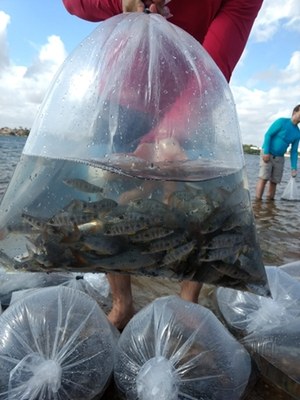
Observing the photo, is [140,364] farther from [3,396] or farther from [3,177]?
[3,177]

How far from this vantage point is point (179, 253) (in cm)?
143

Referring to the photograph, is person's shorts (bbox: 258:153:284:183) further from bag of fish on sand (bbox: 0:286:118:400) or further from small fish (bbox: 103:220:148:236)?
small fish (bbox: 103:220:148:236)

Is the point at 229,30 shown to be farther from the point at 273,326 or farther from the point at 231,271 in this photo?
the point at 273,326

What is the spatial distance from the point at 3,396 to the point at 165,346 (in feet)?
1.94

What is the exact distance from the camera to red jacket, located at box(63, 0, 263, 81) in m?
2.03

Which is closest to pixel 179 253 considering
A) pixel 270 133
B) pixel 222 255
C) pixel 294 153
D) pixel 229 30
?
pixel 222 255

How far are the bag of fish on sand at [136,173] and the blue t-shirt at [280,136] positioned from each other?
7.19m

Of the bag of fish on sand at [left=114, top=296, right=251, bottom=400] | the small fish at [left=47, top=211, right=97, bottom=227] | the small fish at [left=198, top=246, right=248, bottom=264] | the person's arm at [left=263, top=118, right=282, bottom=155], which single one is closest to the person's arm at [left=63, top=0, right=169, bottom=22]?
the small fish at [left=47, top=211, right=97, bottom=227]

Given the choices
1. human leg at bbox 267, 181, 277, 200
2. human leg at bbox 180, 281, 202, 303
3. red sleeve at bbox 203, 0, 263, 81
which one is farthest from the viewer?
human leg at bbox 267, 181, 277, 200

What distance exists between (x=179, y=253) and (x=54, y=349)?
22.7 inches

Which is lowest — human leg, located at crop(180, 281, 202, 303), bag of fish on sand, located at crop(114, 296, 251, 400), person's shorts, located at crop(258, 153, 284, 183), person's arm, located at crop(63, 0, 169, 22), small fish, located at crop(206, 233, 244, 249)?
person's shorts, located at crop(258, 153, 284, 183)

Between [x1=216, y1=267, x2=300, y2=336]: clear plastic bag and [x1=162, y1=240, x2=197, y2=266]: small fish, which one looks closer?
[x1=162, y1=240, x2=197, y2=266]: small fish

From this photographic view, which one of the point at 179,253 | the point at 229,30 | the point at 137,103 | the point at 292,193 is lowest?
the point at 292,193

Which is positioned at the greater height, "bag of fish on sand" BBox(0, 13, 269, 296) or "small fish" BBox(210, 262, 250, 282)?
"bag of fish on sand" BBox(0, 13, 269, 296)
